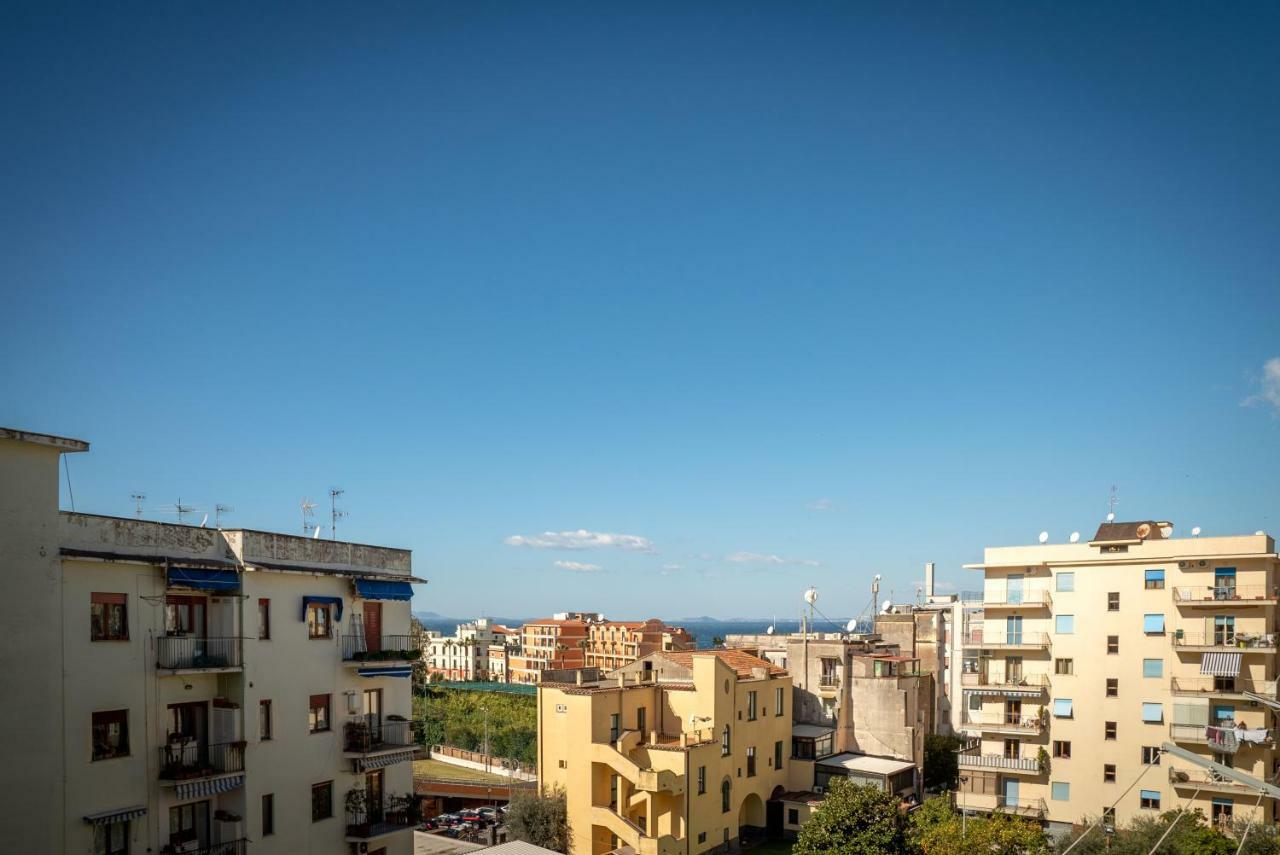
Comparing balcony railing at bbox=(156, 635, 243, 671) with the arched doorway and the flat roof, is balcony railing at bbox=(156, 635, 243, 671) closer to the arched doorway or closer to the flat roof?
the arched doorway

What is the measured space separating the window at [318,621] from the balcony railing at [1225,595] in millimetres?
37447

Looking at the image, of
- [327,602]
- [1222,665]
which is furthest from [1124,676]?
[327,602]

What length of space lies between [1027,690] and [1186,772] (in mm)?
7334

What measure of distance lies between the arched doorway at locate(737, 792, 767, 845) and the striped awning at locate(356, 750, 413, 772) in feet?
86.1

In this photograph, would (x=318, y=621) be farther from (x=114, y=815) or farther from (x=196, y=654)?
(x=114, y=815)

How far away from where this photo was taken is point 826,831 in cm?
4153

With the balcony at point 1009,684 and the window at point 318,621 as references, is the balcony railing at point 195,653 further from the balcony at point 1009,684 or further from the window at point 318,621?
the balcony at point 1009,684

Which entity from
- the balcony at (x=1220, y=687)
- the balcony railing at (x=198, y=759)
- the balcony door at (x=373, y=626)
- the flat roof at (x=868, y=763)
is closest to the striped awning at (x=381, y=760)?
the balcony door at (x=373, y=626)

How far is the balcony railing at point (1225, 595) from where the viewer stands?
42656 millimetres

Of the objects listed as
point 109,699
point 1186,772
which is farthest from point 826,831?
point 109,699

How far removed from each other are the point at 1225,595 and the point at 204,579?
139ft

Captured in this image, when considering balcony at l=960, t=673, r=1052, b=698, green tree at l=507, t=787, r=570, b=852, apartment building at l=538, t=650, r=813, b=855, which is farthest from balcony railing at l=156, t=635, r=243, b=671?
balcony at l=960, t=673, r=1052, b=698

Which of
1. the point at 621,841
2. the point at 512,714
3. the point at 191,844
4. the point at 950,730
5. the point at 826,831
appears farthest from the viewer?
the point at 512,714

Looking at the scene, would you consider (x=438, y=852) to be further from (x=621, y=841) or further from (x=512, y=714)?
(x=512, y=714)
